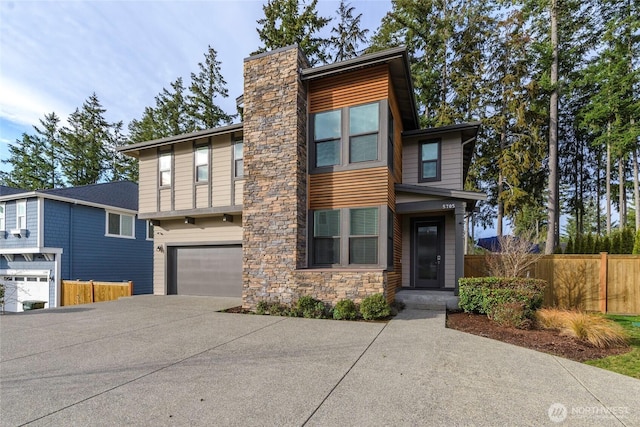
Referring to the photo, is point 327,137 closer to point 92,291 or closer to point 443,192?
point 443,192

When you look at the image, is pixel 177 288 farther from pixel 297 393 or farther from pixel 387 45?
pixel 387 45

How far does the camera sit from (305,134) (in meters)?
8.42

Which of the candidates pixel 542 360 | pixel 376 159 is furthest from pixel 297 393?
pixel 376 159

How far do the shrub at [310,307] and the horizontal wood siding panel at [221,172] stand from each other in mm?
4469

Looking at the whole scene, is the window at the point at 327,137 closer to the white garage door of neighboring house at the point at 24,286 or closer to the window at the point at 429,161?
the window at the point at 429,161

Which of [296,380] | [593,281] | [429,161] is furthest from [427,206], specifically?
[296,380]

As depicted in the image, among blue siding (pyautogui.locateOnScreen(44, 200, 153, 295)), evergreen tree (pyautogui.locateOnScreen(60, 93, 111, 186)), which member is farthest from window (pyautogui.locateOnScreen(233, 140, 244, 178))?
evergreen tree (pyautogui.locateOnScreen(60, 93, 111, 186))

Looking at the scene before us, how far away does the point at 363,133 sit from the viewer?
26.0ft

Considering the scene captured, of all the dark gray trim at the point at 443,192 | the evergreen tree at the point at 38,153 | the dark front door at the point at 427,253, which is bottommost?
the dark front door at the point at 427,253

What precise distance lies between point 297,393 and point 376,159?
586cm

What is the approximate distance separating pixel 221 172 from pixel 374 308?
22.1ft

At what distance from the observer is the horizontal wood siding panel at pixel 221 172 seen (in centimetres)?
1016

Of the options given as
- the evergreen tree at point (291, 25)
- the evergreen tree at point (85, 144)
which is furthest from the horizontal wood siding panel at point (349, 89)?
the evergreen tree at point (85, 144)

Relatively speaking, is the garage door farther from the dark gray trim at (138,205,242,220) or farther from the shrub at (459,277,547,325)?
the shrub at (459,277,547,325)
